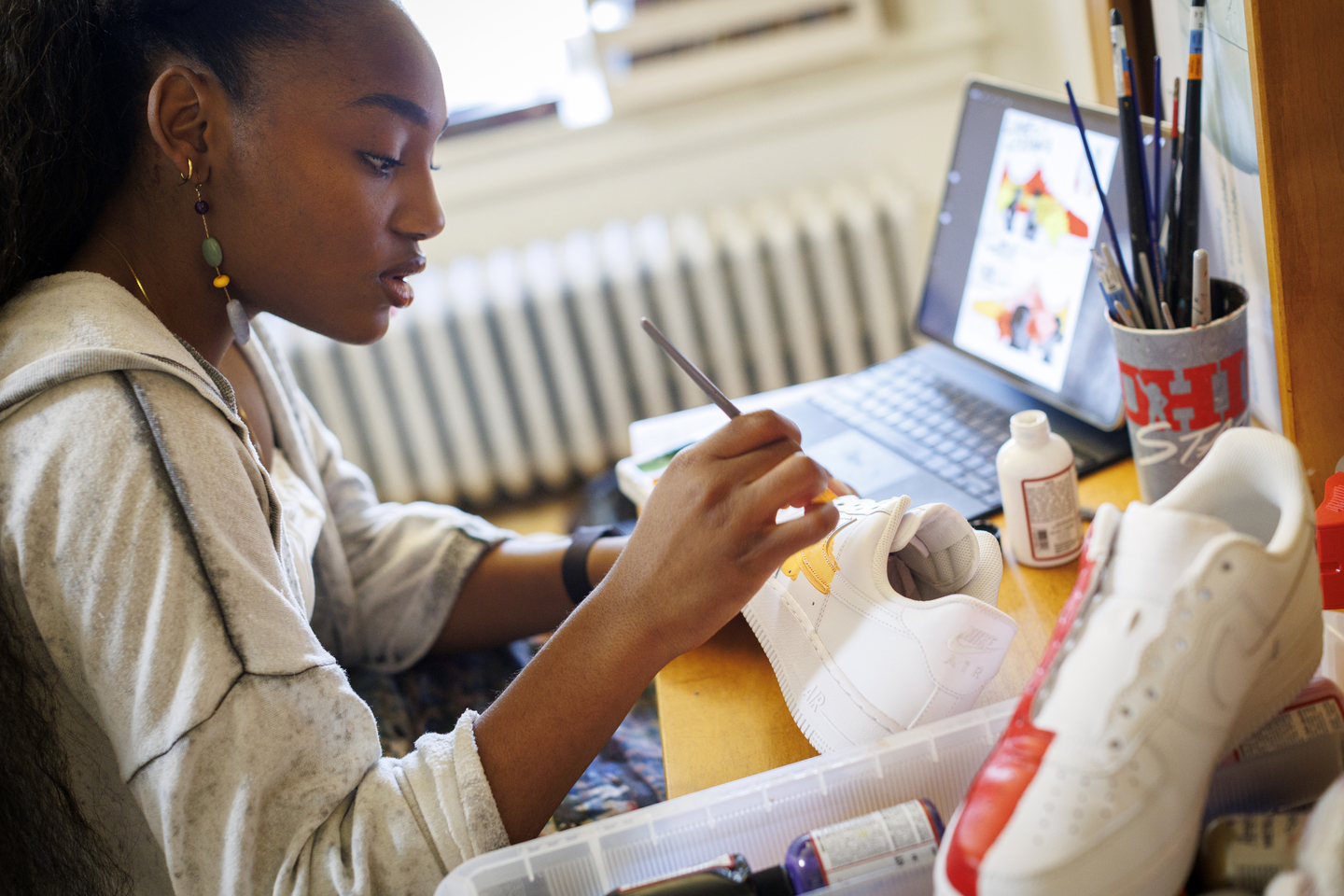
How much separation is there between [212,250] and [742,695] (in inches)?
20.3

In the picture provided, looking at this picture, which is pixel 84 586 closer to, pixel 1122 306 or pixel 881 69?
pixel 1122 306

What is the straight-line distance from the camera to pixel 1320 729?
1.66 ft

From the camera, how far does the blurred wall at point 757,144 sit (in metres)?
2.03

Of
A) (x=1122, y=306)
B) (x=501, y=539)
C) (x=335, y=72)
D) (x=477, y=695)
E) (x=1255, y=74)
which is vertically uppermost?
(x=335, y=72)

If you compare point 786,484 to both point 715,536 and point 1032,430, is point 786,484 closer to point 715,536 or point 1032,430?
point 715,536

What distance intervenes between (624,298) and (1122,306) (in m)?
1.44

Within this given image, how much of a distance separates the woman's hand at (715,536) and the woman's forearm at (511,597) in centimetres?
31

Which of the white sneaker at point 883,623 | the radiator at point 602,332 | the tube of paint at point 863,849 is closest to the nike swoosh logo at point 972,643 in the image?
the white sneaker at point 883,623

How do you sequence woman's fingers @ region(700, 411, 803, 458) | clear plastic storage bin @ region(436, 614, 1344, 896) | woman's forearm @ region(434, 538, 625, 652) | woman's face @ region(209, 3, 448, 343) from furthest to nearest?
woman's forearm @ region(434, 538, 625, 652), woman's face @ region(209, 3, 448, 343), woman's fingers @ region(700, 411, 803, 458), clear plastic storage bin @ region(436, 614, 1344, 896)

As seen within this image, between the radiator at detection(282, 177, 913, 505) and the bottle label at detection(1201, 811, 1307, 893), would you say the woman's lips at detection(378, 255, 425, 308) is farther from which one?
the radiator at detection(282, 177, 913, 505)

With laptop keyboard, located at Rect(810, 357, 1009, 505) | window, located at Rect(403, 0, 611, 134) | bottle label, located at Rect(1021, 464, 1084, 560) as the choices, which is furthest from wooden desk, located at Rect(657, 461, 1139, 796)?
window, located at Rect(403, 0, 611, 134)

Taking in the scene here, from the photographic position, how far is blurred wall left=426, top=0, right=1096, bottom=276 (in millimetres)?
2025

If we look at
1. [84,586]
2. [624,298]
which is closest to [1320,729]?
[84,586]

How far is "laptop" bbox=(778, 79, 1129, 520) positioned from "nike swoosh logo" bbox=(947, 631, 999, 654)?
0.28 meters
